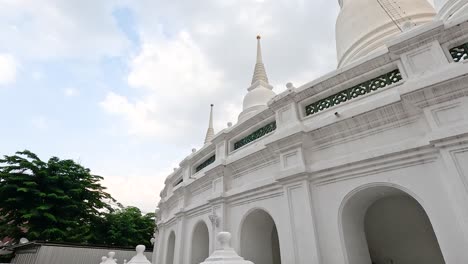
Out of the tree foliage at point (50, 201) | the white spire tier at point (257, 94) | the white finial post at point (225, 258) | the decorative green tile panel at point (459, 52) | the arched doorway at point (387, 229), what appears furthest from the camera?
the tree foliage at point (50, 201)

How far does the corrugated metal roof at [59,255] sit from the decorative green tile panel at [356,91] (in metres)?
16.1

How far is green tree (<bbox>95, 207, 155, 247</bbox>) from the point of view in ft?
74.8

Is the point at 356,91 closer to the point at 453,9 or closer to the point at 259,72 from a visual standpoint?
the point at 453,9

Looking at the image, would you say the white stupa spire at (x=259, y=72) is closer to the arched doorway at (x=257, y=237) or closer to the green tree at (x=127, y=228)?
the arched doorway at (x=257, y=237)

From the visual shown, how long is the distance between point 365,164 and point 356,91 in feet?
6.93

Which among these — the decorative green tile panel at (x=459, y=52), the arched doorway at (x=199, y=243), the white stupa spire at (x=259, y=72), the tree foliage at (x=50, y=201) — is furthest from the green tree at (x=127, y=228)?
the decorative green tile panel at (x=459, y=52)

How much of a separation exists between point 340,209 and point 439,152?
2.34 metres

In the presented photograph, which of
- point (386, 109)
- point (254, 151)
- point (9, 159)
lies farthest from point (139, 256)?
point (9, 159)

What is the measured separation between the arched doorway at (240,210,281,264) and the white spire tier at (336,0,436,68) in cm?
753

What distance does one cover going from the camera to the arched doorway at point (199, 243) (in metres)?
10.4

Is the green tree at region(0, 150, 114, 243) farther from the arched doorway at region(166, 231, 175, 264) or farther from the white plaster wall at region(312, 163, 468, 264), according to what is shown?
the white plaster wall at region(312, 163, 468, 264)

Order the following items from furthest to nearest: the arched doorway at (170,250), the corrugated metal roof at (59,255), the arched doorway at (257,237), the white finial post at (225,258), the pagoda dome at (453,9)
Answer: the corrugated metal roof at (59,255)
the arched doorway at (170,250)
the arched doorway at (257,237)
the pagoda dome at (453,9)
the white finial post at (225,258)

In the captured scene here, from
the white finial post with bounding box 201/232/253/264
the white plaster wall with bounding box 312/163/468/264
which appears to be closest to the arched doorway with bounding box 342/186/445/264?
the white plaster wall with bounding box 312/163/468/264

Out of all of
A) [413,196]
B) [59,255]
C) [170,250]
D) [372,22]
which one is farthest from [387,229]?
[59,255]
